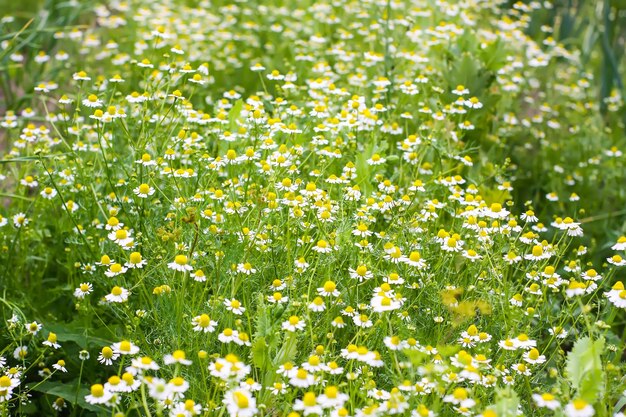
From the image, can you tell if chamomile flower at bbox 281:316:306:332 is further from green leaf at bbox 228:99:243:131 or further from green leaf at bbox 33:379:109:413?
green leaf at bbox 228:99:243:131

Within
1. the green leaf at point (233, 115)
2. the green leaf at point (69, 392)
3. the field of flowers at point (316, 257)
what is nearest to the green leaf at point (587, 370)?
the field of flowers at point (316, 257)

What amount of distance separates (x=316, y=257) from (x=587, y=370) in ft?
3.28

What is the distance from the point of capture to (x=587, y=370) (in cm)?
212

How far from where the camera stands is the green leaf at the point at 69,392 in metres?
2.53

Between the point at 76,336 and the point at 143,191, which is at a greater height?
the point at 143,191

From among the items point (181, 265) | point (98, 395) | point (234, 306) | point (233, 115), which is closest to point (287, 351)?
point (234, 306)

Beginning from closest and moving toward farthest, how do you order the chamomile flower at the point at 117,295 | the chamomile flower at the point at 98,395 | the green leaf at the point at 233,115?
the chamomile flower at the point at 98,395 → the chamomile flower at the point at 117,295 → the green leaf at the point at 233,115

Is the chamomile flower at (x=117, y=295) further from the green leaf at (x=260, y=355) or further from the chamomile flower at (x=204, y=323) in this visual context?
the green leaf at (x=260, y=355)

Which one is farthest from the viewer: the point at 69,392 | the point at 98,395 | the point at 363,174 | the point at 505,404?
the point at 363,174

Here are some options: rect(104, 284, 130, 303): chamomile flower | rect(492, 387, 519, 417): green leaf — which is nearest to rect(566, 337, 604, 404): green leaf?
rect(492, 387, 519, 417): green leaf

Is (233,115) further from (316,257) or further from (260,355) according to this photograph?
(260,355)

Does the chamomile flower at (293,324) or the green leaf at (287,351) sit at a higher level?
the chamomile flower at (293,324)

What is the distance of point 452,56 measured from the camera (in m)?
4.17

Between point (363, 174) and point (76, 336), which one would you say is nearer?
point (76, 336)
